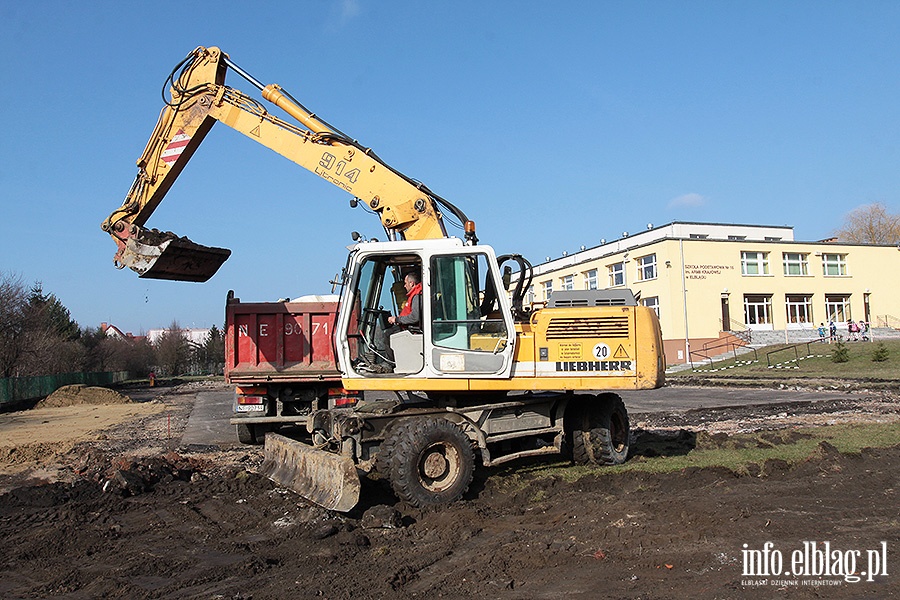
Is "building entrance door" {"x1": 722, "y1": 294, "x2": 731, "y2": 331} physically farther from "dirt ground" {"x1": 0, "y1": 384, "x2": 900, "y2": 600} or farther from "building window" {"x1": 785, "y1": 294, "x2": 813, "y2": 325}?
"dirt ground" {"x1": 0, "y1": 384, "x2": 900, "y2": 600}

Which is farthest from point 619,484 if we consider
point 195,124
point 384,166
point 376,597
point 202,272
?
point 195,124

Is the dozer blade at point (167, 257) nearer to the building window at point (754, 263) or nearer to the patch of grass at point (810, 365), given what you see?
the patch of grass at point (810, 365)

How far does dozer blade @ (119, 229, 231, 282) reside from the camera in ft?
33.0

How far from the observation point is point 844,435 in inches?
453

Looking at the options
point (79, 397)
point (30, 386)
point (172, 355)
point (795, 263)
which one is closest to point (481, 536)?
point (79, 397)

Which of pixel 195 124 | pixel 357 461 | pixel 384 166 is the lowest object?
pixel 357 461

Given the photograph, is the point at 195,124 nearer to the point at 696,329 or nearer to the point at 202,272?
the point at 202,272

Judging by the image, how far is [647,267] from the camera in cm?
4872

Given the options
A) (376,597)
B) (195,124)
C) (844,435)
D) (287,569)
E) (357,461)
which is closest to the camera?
(376,597)

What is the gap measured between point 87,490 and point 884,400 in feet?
60.7

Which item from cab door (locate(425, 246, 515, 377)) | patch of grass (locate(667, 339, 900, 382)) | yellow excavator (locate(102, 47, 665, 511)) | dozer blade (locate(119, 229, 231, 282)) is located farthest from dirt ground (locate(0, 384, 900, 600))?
patch of grass (locate(667, 339, 900, 382))

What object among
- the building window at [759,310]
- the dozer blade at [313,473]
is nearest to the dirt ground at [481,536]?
the dozer blade at [313,473]

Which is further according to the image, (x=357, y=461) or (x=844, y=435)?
(x=844, y=435)

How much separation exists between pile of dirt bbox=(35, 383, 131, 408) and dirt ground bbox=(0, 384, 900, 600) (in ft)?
91.1
